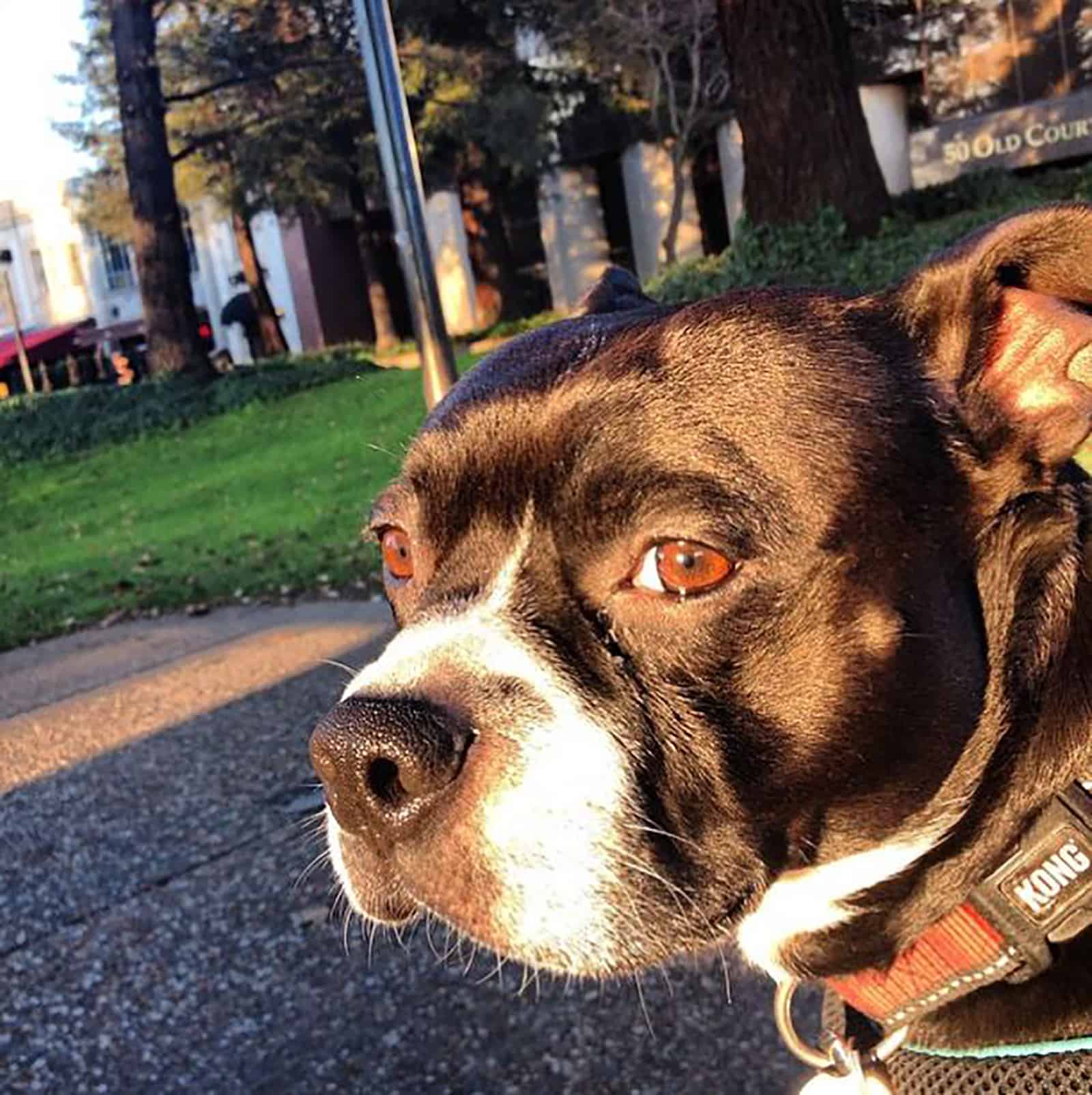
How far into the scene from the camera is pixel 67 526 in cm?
1209

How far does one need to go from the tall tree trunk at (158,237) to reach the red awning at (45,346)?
2805 cm

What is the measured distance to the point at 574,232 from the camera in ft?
106

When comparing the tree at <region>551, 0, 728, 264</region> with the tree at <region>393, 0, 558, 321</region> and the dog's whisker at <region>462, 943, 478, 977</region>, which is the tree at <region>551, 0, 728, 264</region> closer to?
the tree at <region>393, 0, 558, 321</region>

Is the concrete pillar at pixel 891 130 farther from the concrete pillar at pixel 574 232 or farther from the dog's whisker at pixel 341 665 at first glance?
the dog's whisker at pixel 341 665

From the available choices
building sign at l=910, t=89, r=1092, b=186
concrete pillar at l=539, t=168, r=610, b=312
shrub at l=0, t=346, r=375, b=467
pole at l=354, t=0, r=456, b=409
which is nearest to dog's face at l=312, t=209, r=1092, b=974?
pole at l=354, t=0, r=456, b=409

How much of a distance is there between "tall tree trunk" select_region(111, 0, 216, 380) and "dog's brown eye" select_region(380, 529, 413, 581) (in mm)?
17078

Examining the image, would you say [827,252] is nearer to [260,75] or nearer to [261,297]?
[260,75]

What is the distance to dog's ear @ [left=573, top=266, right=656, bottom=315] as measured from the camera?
297 centimetres

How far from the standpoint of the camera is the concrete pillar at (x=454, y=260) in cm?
3203

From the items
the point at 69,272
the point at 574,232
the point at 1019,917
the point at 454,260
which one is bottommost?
the point at 1019,917

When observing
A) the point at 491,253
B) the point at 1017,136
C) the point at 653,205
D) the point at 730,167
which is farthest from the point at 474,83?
the point at 1017,136

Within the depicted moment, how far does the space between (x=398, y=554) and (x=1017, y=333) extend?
1.10m

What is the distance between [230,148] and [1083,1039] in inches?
925

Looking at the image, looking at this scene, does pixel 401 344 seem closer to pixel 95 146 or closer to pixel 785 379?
pixel 95 146
